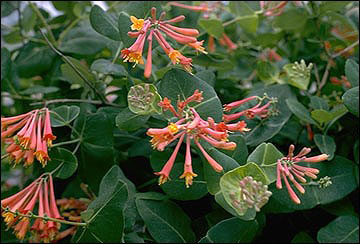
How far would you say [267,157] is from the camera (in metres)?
0.47

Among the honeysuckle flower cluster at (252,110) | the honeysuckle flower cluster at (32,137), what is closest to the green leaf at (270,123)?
the honeysuckle flower cluster at (252,110)

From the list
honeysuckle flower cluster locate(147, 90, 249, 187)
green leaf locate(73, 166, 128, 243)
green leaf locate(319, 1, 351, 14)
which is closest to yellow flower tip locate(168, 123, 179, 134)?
honeysuckle flower cluster locate(147, 90, 249, 187)

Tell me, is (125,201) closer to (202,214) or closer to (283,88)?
(202,214)

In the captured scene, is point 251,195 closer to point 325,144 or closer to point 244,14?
point 325,144

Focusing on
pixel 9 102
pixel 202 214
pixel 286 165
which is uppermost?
pixel 286 165

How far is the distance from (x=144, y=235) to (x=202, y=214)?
0.25 feet

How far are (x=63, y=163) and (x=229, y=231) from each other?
0.20 metres

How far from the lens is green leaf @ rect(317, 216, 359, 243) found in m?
0.58

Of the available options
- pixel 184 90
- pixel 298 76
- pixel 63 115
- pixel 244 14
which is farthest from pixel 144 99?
pixel 244 14

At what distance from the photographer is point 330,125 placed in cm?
62

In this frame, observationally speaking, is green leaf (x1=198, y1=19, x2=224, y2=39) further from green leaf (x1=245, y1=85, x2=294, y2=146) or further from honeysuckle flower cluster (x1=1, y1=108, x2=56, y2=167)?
honeysuckle flower cluster (x1=1, y1=108, x2=56, y2=167)

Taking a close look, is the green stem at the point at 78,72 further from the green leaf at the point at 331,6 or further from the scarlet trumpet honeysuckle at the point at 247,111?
the green leaf at the point at 331,6

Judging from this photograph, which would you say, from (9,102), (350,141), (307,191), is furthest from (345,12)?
(9,102)

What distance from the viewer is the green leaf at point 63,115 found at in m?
0.57
